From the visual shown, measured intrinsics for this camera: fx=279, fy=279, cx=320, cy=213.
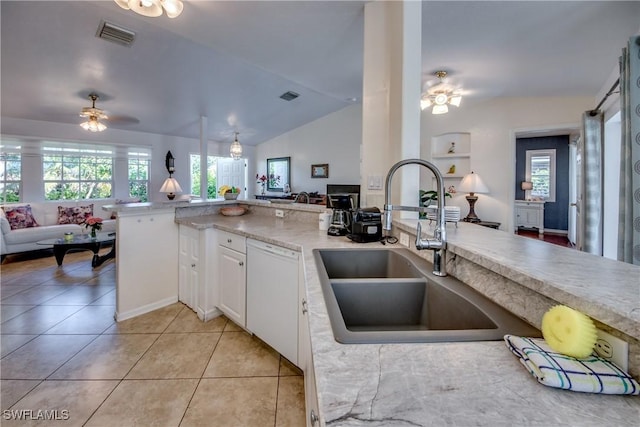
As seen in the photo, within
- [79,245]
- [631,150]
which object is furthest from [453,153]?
[79,245]

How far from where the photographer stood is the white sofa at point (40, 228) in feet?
Result: 13.4

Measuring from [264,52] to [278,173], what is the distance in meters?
4.49

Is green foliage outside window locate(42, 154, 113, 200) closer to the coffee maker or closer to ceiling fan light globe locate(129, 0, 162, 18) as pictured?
ceiling fan light globe locate(129, 0, 162, 18)

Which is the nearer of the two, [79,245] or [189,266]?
[189,266]

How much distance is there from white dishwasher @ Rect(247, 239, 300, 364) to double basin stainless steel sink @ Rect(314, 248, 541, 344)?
37 cm

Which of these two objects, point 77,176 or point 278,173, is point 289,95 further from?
point 77,176

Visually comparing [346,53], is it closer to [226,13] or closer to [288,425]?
[226,13]

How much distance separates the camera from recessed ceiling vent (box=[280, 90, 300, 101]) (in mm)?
5022

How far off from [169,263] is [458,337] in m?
2.80

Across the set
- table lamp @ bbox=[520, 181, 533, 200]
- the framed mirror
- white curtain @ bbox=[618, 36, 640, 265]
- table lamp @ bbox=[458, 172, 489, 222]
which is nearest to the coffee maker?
white curtain @ bbox=[618, 36, 640, 265]

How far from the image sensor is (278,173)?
25.2 feet

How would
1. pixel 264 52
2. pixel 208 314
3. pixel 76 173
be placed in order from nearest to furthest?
pixel 208 314 → pixel 264 52 → pixel 76 173

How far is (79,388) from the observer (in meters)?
1.65

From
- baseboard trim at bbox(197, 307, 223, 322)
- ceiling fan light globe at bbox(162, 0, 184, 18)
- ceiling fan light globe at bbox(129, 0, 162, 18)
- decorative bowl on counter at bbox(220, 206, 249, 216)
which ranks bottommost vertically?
baseboard trim at bbox(197, 307, 223, 322)
